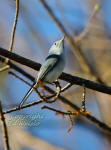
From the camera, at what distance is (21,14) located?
4859mm

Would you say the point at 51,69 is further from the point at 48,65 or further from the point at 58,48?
the point at 58,48

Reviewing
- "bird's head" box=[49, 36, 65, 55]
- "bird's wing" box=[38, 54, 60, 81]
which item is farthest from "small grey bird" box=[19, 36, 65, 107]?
"bird's head" box=[49, 36, 65, 55]

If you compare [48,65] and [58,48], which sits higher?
[58,48]

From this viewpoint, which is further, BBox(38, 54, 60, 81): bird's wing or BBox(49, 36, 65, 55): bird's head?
BBox(49, 36, 65, 55): bird's head

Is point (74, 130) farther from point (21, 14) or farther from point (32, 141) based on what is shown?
point (21, 14)

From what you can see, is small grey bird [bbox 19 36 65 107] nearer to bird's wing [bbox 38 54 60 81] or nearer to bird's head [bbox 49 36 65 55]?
bird's wing [bbox 38 54 60 81]

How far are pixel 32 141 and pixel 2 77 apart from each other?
4.60 feet

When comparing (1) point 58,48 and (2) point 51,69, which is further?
(1) point 58,48

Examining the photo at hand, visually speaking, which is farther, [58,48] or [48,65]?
[58,48]

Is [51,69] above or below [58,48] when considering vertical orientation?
below

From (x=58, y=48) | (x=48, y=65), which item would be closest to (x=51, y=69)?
(x=48, y=65)

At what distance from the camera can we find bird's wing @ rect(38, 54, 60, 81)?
2453 mm

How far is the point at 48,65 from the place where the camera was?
2.55 meters

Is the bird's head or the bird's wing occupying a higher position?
the bird's head
